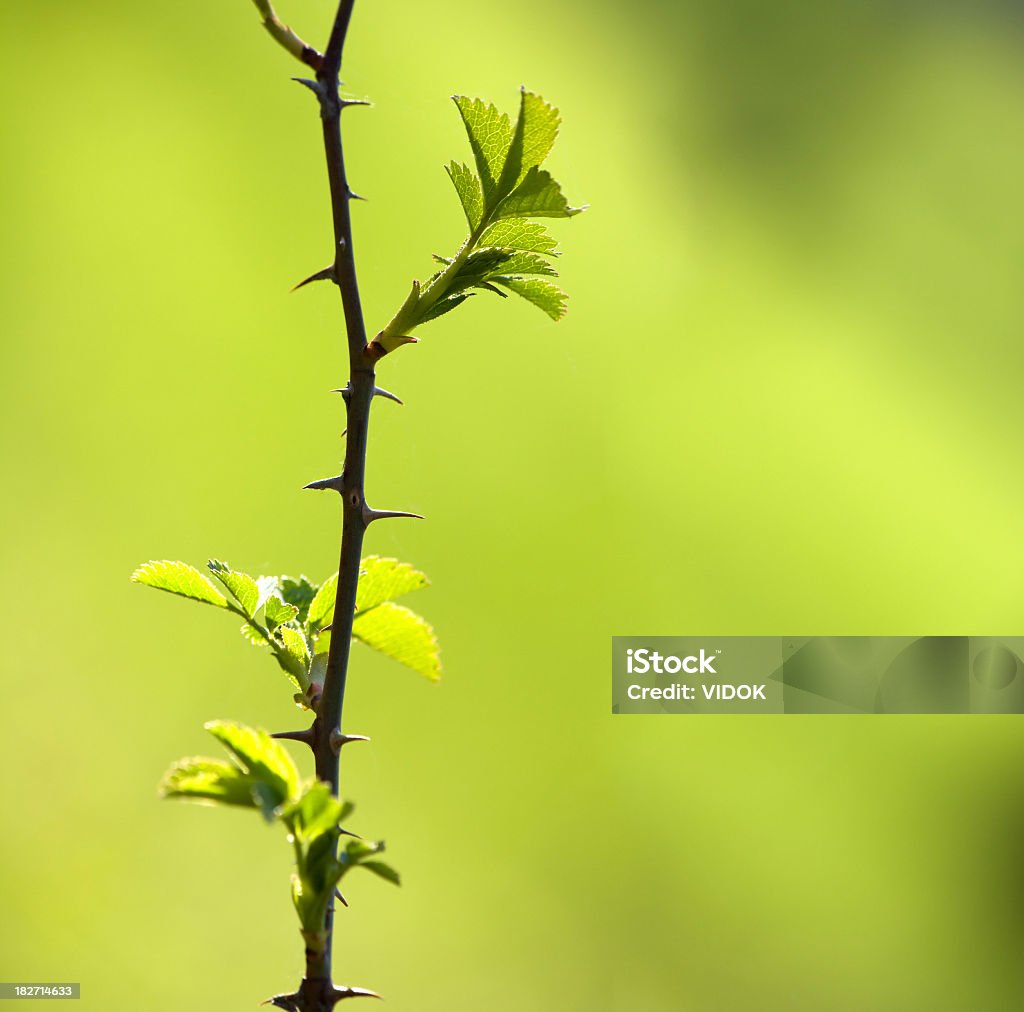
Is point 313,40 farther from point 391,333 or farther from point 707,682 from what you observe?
point 391,333

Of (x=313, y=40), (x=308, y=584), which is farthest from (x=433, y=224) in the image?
(x=308, y=584)

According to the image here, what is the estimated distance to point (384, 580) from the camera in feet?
0.84

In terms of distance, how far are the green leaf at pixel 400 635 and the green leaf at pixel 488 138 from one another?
105 millimetres

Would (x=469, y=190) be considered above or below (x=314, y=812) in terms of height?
above

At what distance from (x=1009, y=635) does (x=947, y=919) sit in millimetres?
310

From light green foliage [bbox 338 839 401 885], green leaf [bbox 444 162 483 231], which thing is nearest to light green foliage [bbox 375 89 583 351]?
green leaf [bbox 444 162 483 231]

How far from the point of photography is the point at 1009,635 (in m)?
1.10

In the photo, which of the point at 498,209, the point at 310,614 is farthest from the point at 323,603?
the point at 498,209

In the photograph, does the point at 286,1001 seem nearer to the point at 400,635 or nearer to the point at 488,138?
the point at 400,635

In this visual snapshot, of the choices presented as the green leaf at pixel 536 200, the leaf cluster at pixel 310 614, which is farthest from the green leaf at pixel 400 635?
the green leaf at pixel 536 200

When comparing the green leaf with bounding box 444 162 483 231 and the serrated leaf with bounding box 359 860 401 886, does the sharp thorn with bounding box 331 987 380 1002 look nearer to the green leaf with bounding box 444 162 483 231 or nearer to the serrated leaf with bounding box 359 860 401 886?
the serrated leaf with bounding box 359 860 401 886

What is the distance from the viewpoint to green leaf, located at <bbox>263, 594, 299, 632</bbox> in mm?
257

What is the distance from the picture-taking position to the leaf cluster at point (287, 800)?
0.17 m

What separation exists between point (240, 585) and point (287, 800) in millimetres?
87
